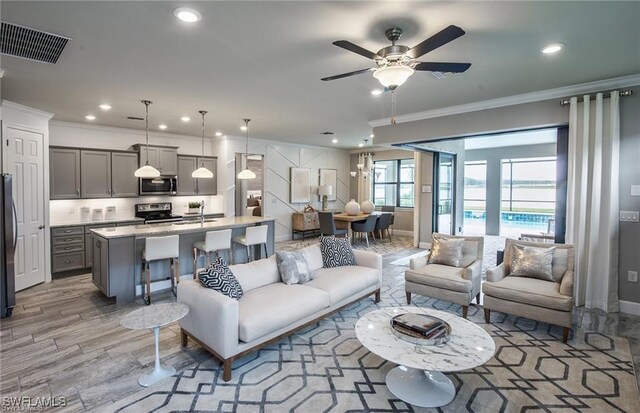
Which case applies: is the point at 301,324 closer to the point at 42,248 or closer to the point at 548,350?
the point at 548,350

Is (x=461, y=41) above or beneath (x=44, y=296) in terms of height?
above

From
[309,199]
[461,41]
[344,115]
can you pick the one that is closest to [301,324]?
[461,41]

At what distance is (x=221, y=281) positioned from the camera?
111 inches

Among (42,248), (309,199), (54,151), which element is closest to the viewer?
(42,248)

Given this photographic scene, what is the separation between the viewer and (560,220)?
434cm

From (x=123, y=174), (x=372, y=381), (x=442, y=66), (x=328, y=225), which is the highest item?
(x=442, y=66)

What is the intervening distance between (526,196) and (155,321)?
10.6 meters

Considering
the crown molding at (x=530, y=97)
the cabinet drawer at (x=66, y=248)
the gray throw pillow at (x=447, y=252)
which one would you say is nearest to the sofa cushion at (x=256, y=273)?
the gray throw pillow at (x=447, y=252)

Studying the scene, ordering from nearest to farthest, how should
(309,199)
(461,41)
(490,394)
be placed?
(490,394)
(461,41)
(309,199)

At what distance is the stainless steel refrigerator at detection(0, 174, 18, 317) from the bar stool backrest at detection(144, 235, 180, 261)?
1394 mm

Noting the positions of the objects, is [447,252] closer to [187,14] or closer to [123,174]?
[187,14]

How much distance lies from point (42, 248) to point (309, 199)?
6.16 m

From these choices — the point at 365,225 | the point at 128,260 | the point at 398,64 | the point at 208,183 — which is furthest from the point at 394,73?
the point at 208,183

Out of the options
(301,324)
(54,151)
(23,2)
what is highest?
(23,2)
